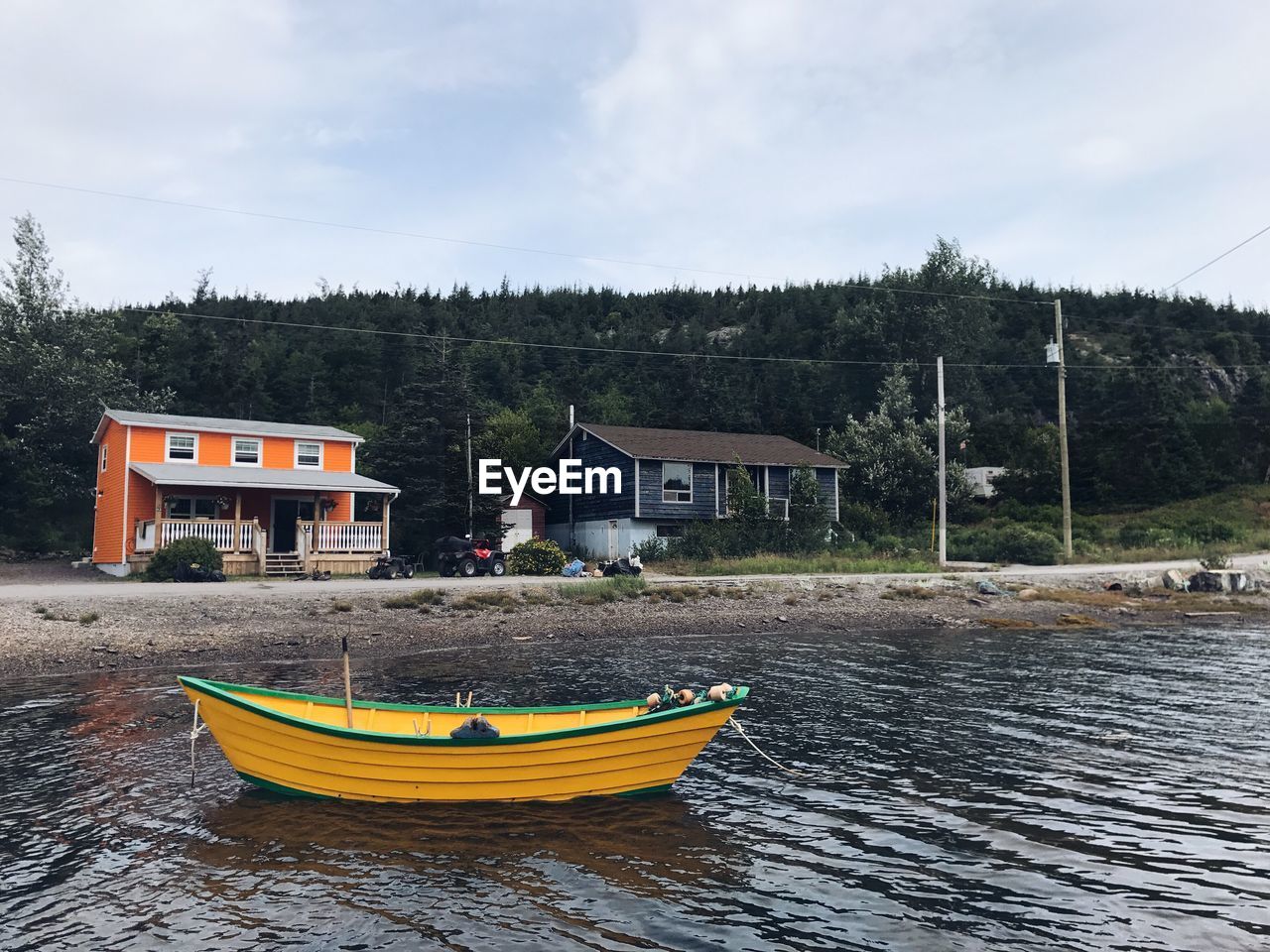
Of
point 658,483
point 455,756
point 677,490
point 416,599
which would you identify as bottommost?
point 455,756

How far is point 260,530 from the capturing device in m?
36.1

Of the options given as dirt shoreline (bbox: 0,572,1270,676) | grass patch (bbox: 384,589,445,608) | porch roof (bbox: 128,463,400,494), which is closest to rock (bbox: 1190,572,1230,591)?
dirt shoreline (bbox: 0,572,1270,676)

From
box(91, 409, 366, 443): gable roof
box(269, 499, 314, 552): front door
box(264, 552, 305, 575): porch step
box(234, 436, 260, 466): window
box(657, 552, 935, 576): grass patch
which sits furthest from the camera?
box(234, 436, 260, 466): window

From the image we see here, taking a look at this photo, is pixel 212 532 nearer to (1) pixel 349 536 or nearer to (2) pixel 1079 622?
(1) pixel 349 536

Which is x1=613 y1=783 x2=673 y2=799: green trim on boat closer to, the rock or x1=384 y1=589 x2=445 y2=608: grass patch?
x1=384 y1=589 x2=445 y2=608: grass patch

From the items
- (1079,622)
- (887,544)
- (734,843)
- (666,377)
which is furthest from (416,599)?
(666,377)

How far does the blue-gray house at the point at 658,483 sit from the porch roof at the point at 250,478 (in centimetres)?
1137

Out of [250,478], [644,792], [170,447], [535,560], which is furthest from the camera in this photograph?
[170,447]

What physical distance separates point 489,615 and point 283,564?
45.9ft

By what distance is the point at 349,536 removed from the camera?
129 ft

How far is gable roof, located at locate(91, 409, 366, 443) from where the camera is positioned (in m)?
38.7

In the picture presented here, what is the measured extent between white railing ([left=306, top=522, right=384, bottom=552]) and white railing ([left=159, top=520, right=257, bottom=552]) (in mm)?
2559

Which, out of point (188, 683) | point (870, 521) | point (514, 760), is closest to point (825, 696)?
point (514, 760)

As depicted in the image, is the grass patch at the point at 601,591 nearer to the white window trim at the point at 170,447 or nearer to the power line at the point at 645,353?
the white window trim at the point at 170,447
